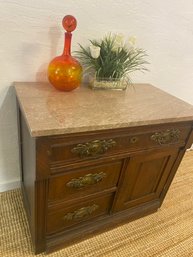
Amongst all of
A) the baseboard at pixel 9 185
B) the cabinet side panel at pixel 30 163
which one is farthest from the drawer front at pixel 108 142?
the baseboard at pixel 9 185

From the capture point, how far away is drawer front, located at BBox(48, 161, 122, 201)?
932 millimetres

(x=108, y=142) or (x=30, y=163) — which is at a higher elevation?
(x=108, y=142)

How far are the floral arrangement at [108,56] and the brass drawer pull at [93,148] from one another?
441 mm

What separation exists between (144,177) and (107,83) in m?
0.60

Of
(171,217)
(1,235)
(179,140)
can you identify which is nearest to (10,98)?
(1,235)

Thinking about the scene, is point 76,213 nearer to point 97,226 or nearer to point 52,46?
point 97,226

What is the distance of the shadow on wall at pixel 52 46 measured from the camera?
108 cm

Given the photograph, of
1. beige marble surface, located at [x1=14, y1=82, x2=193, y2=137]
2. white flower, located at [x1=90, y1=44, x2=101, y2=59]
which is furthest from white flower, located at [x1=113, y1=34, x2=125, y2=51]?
beige marble surface, located at [x1=14, y1=82, x2=193, y2=137]

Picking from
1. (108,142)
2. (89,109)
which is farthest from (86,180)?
(89,109)

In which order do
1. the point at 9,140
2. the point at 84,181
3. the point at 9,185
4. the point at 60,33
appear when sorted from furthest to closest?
the point at 9,185 → the point at 9,140 → the point at 60,33 → the point at 84,181

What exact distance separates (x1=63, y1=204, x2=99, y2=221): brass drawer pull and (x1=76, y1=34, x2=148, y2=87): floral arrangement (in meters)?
0.73

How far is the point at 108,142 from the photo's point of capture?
0.91 meters

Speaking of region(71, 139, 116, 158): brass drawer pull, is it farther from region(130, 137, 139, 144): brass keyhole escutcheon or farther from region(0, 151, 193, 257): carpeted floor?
region(0, 151, 193, 257): carpeted floor

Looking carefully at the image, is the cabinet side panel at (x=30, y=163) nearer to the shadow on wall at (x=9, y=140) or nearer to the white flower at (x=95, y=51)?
the shadow on wall at (x=9, y=140)
